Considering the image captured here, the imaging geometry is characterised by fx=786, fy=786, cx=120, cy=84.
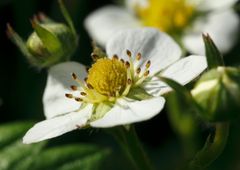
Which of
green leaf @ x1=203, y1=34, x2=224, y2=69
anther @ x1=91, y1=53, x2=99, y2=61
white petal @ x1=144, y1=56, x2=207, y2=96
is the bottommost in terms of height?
white petal @ x1=144, y1=56, x2=207, y2=96

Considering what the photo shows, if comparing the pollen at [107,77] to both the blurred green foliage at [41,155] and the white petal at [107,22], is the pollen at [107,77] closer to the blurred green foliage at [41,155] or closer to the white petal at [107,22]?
the blurred green foliage at [41,155]

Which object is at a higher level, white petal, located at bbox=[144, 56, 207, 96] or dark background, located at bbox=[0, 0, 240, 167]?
white petal, located at bbox=[144, 56, 207, 96]

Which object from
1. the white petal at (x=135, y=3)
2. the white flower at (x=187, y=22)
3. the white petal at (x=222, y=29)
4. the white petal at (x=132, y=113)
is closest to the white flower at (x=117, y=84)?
the white petal at (x=132, y=113)

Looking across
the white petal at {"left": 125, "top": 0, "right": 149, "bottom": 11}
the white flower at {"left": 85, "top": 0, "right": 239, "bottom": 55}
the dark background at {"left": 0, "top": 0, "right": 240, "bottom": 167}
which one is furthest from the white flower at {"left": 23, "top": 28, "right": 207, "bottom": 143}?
the white petal at {"left": 125, "top": 0, "right": 149, "bottom": 11}

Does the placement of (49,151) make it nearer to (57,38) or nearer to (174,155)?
(57,38)

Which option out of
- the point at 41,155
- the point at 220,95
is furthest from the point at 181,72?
the point at 41,155

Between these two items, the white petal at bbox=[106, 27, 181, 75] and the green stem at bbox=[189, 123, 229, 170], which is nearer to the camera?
the green stem at bbox=[189, 123, 229, 170]

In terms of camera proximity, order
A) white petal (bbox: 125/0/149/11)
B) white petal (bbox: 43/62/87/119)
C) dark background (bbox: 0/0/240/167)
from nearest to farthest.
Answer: white petal (bbox: 43/62/87/119)
dark background (bbox: 0/0/240/167)
white petal (bbox: 125/0/149/11)

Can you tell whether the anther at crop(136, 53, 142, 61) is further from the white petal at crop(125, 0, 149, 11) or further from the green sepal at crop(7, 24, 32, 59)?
the white petal at crop(125, 0, 149, 11)
